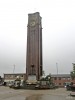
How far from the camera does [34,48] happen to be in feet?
262

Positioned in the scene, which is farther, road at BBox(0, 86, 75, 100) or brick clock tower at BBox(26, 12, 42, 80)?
brick clock tower at BBox(26, 12, 42, 80)

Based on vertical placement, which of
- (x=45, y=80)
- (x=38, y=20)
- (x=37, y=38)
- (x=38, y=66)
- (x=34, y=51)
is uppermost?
(x=38, y=20)

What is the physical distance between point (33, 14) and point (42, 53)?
638 inches

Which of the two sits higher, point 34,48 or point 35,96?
point 34,48

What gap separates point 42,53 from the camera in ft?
281

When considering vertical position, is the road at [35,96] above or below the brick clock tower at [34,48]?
below

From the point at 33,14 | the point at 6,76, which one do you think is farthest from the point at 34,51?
the point at 6,76

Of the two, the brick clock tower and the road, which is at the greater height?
the brick clock tower

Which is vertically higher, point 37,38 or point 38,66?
point 37,38

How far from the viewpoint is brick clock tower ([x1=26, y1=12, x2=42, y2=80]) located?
255 feet

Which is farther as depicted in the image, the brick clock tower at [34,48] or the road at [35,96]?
the brick clock tower at [34,48]

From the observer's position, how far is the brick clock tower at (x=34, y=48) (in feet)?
255

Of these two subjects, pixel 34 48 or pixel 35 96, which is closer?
pixel 35 96

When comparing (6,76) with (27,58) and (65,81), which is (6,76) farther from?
(27,58)
